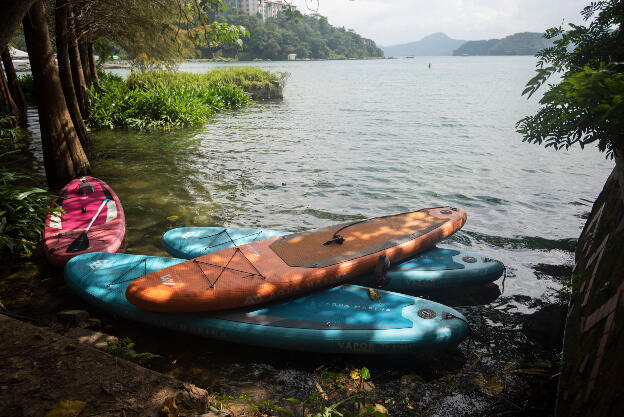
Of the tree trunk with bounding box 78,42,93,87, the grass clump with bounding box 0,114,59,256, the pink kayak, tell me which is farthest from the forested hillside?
the grass clump with bounding box 0,114,59,256

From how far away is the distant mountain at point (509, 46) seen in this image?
14300 centimetres

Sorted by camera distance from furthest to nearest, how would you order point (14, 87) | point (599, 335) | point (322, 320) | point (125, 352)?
point (14, 87)
point (322, 320)
point (125, 352)
point (599, 335)

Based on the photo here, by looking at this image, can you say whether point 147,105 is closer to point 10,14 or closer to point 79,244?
point 79,244

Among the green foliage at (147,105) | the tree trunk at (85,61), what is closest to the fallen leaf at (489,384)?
the green foliage at (147,105)

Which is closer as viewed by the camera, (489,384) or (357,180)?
(489,384)

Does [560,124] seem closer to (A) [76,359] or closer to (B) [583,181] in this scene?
(A) [76,359]

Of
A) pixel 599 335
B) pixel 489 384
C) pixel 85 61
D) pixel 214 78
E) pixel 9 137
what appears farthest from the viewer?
pixel 214 78

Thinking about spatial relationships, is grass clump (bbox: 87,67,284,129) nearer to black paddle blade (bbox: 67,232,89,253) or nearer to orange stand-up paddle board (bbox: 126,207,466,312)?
black paddle blade (bbox: 67,232,89,253)

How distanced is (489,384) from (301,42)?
112994 mm

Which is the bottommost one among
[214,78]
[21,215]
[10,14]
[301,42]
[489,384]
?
[489,384]

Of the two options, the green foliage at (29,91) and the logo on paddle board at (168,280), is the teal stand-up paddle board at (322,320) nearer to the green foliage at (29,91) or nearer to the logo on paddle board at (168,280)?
the logo on paddle board at (168,280)

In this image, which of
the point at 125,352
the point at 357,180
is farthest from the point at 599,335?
the point at 357,180

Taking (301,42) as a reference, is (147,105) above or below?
below

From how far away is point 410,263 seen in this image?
5.29 m
